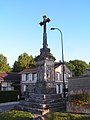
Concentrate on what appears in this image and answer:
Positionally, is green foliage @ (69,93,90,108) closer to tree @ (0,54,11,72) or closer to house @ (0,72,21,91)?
house @ (0,72,21,91)

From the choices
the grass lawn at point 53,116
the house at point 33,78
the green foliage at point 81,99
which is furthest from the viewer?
the house at point 33,78

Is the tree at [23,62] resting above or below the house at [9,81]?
above

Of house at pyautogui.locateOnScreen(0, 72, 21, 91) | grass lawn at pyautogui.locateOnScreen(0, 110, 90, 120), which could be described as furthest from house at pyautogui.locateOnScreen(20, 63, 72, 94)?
grass lawn at pyautogui.locateOnScreen(0, 110, 90, 120)

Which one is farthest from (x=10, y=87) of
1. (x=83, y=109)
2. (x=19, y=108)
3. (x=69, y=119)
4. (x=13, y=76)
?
(x=69, y=119)

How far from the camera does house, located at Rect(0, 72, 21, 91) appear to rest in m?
45.4

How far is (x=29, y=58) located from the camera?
64750 mm

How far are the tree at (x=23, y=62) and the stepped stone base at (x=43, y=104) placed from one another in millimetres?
41770

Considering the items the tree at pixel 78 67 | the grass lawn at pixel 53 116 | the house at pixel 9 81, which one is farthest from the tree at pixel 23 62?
the grass lawn at pixel 53 116

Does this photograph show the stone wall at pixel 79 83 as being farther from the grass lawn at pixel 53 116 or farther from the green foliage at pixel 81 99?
the grass lawn at pixel 53 116

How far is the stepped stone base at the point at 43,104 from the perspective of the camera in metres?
18.2

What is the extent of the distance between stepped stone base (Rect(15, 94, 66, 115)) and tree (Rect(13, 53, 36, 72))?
41770 millimetres

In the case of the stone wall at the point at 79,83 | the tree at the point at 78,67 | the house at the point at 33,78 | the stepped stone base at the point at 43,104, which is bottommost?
the stepped stone base at the point at 43,104

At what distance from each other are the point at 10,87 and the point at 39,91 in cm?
2620

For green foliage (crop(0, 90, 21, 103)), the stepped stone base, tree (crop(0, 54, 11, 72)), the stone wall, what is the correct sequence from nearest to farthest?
the stepped stone base, the stone wall, green foliage (crop(0, 90, 21, 103)), tree (crop(0, 54, 11, 72))
